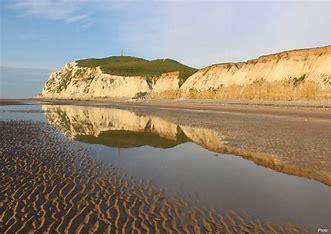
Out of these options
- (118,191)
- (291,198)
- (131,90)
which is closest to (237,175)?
(291,198)

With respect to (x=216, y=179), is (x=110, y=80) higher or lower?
higher

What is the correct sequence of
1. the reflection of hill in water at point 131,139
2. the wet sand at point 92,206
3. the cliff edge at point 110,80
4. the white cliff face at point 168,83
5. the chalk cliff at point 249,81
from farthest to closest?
the cliff edge at point 110,80
the white cliff face at point 168,83
the chalk cliff at point 249,81
the reflection of hill in water at point 131,139
the wet sand at point 92,206

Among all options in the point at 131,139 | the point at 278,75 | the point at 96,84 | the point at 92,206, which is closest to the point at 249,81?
the point at 278,75

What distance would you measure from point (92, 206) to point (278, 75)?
4836cm

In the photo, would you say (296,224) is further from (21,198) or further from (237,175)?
(21,198)

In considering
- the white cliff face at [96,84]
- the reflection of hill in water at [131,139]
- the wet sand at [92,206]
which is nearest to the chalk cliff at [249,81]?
the white cliff face at [96,84]

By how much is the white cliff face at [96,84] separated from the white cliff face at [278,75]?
848 inches

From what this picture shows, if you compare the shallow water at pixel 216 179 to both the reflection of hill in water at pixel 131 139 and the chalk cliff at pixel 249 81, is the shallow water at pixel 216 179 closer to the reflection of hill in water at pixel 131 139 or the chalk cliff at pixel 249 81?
the reflection of hill in water at pixel 131 139

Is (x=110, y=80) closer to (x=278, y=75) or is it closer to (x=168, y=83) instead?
(x=168, y=83)

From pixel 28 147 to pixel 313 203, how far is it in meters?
14.0

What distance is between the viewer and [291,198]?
981 centimetres

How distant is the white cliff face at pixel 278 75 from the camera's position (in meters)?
45.2

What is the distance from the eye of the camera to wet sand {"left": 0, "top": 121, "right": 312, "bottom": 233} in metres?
7.52

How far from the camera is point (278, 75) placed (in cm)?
5328
